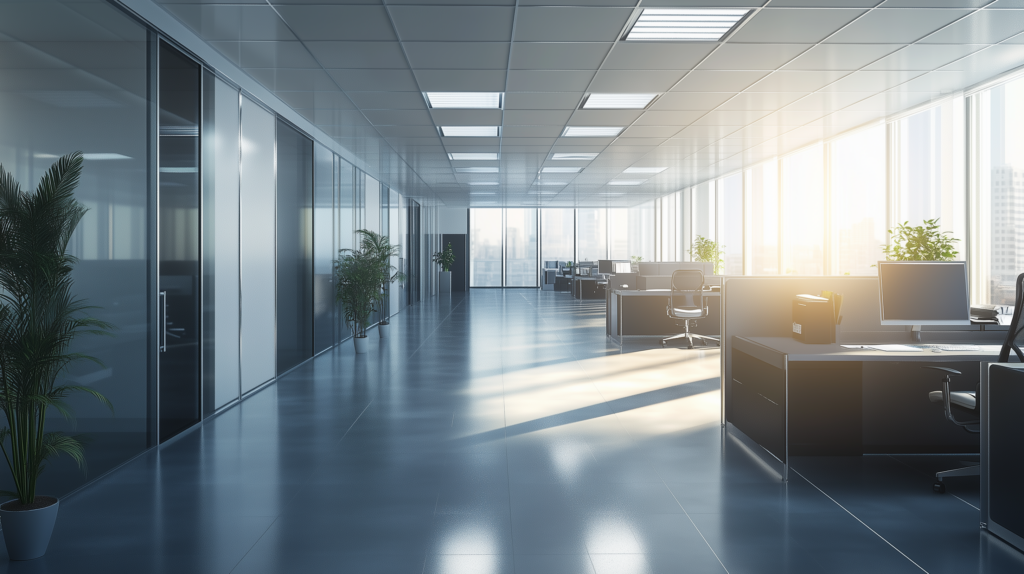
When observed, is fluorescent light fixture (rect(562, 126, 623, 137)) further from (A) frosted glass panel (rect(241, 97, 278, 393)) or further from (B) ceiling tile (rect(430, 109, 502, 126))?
(A) frosted glass panel (rect(241, 97, 278, 393))

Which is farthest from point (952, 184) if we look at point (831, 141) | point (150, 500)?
point (150, 500)

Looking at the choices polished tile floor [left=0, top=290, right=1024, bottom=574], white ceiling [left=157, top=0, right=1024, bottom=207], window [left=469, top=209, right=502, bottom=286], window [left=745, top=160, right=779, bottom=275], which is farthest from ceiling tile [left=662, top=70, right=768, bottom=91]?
window [left=469, top=209, right=502, bottom=286]

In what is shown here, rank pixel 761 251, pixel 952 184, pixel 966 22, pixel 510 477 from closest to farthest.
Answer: pixel 510 477 < pixel 966 22 < pixel 952 184 < pixel 761 251

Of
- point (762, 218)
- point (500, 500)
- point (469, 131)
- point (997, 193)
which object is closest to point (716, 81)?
point (997, 193)

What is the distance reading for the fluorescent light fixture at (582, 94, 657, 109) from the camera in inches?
260

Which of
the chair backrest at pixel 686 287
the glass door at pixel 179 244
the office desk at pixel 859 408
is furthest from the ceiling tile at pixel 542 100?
the office desk at pixel 859 408

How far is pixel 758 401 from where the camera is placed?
4055mm

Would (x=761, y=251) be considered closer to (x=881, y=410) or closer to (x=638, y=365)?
(x=638, y=365)

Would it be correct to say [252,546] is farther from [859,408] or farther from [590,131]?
[590,131]

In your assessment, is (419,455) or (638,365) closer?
(419,455)

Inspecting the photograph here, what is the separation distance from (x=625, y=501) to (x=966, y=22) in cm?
420

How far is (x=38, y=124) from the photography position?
3.02m

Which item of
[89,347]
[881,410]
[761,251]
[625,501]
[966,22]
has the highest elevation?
[966,22]

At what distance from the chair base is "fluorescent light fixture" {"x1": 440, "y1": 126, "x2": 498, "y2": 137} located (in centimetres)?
615
